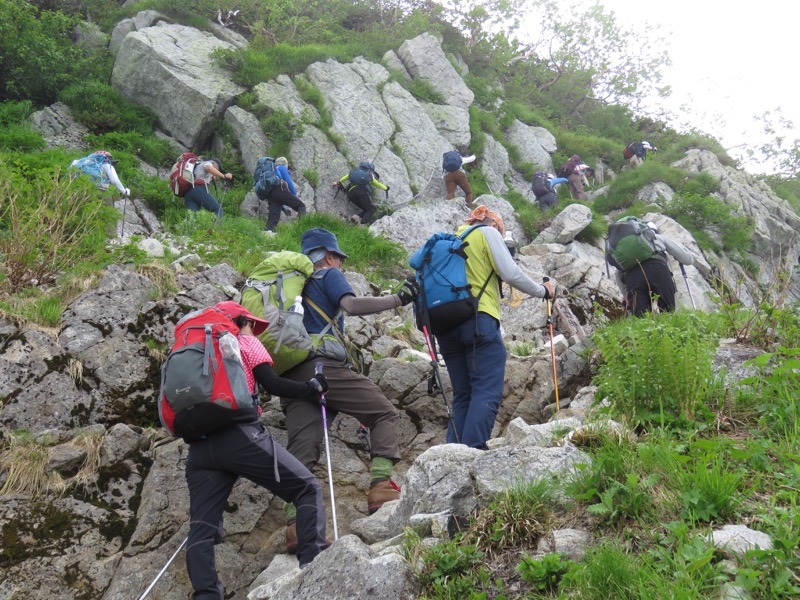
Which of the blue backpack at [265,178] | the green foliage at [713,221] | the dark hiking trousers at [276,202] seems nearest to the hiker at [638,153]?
the green foliage at [713,221]

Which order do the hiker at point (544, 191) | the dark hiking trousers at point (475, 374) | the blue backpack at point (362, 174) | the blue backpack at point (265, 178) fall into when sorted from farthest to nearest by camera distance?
the hiker at point (544, 191)
the blue backpack at point (362, 174)
the blue backpack at point (265, 178)
the dark hiking trousers at point (475, 374)

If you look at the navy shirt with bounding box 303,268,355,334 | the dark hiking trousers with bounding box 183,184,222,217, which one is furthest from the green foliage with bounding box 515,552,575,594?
the dark hiking trousers with bounding box 183,184,222,217

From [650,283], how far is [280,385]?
225 inches

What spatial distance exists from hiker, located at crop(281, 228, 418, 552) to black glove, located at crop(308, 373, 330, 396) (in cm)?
24

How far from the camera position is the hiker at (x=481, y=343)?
5703 mm

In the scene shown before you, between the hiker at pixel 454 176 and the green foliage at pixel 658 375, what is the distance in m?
13.4

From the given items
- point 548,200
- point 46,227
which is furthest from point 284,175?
point 548,200

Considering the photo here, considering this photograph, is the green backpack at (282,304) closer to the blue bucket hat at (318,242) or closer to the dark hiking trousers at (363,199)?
the blue bucket hat at (318,242)

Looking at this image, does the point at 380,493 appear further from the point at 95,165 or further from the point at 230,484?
the point at 95,165

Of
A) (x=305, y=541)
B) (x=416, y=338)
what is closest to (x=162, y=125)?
(x=416, y=338)

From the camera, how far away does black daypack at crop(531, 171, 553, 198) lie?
19828mm

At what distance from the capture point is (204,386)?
438 centimetres

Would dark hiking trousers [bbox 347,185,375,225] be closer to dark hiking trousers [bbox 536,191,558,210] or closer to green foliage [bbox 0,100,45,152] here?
dark hiking trousers [bbox 536,191,558,210]

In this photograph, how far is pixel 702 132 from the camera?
28734mm
